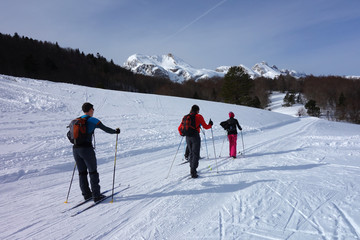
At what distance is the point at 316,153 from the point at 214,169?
15.3 ft

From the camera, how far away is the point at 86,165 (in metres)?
4.15

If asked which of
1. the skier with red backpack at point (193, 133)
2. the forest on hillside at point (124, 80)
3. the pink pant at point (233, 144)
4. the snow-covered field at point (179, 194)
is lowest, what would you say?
the snow-covered field at point (179, 194)

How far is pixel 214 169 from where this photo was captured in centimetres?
621

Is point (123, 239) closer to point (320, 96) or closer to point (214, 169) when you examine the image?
point (214, 169)

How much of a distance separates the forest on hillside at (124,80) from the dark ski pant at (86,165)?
1525 inches

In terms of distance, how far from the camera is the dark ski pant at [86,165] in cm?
397

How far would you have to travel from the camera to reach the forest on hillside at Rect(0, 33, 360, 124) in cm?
4923

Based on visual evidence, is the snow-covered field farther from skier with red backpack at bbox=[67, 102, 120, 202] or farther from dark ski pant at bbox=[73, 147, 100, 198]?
skier with red backpack at bbox=[67, 102, 120, 202]

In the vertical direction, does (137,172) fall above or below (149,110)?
below

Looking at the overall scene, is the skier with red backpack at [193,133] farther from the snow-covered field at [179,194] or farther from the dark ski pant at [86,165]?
the dark ski pant at [86,165]

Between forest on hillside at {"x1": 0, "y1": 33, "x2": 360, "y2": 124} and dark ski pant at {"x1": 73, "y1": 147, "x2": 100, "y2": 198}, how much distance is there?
38.7m

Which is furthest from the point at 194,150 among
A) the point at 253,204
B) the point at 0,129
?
the point at 0,129

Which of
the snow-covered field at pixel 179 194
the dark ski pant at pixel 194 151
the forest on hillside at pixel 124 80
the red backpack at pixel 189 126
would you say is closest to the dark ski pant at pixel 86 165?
the snow-covered field at pixel 179 194

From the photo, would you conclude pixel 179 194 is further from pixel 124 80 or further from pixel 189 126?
pixel 124 80
